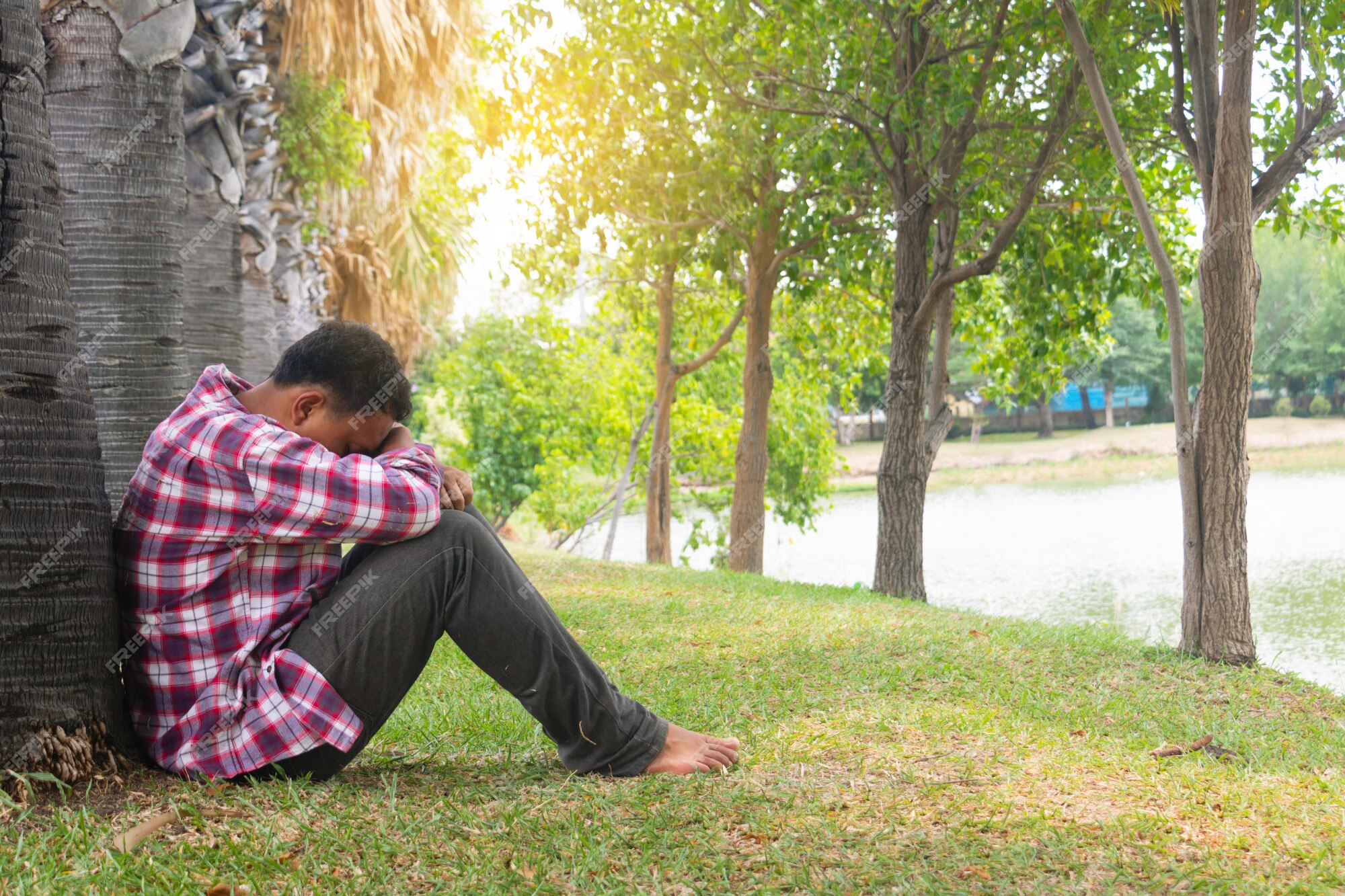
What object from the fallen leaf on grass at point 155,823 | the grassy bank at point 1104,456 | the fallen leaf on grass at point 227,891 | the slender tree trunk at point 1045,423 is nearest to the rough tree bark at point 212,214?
the fallen leaf on grass at point 155,823

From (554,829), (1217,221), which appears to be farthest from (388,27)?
(554,829)

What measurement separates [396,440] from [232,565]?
546 mm

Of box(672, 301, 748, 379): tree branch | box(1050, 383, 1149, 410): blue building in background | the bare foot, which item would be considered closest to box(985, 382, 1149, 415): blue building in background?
box(1050, 383, 1149, 410): blue building in background

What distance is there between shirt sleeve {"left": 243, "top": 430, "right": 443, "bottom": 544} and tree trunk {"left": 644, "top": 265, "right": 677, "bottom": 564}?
946 cm

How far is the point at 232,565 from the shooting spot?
2.32 m

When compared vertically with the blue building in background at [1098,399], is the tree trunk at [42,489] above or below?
below

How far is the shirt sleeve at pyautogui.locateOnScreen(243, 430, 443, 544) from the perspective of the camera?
2.24 meters

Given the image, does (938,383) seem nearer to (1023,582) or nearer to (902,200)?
(902,200)

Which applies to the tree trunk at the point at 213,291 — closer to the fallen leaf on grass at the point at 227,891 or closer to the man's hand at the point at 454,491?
the man's hand at the point at 454,491

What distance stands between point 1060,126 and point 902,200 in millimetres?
1402

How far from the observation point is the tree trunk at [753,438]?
1069 centimetres

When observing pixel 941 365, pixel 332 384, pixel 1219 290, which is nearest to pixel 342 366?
pixel 332 384

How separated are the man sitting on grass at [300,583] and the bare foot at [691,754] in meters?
0.28

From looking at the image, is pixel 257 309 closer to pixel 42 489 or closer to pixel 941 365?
pixel 941 365
